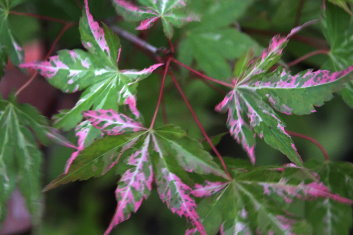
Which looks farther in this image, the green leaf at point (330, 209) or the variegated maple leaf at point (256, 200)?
the green leaf at point (330, 209)

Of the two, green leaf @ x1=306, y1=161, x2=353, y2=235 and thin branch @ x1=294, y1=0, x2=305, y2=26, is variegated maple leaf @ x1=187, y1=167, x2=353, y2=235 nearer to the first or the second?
green leaf @ x1=306, y1=161, x2=353, y2=235

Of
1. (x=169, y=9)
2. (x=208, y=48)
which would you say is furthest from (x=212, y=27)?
(x=169, y=9)

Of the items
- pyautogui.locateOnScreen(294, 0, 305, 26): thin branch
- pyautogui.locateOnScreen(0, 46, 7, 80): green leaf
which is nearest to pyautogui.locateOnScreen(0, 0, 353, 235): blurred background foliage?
pyautogui.locateOnScreen(294, 0, 305, 26): thin branch

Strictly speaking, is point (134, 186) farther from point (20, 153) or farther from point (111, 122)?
point (20, 153)

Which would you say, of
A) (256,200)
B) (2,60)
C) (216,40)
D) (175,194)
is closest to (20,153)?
(2,60)

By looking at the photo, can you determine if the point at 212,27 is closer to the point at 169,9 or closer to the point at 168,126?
the point at 169,9

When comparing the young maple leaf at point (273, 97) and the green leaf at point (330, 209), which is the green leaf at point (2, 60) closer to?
the young maple leaf at point (273, 97)

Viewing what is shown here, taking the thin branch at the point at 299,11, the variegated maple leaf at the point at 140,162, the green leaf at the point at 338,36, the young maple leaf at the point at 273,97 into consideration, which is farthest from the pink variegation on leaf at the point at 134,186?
the thin branch at the point at 299,11
